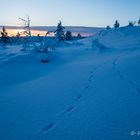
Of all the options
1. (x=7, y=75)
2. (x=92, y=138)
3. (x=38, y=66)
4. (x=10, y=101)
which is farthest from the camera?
(x=38, y=66)

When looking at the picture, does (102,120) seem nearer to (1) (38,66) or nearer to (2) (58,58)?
(1) (38,66)

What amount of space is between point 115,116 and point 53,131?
1.29 m

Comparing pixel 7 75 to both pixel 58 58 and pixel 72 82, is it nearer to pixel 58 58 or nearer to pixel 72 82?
pixel 72 82

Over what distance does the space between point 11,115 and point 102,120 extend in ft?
7.38

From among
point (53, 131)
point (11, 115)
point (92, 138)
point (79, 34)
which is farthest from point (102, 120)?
point (79, 34)

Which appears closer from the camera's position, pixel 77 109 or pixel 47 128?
pixel 47 128

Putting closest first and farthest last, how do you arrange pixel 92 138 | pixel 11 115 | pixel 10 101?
pixel 92 138 → pixel 11 115 → pixel 10 101

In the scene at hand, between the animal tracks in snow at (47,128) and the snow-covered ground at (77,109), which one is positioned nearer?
the snow-covered ground at (77,109)

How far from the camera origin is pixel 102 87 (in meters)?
6.70

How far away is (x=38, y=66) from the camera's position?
13047mm

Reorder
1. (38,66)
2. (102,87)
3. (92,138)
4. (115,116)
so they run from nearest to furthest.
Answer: (92,138), (115,116), (102,87), (38,66)

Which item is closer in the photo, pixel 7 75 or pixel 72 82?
pixel 72 82

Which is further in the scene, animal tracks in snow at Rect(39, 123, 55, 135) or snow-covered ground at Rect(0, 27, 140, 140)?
animal tracks in snow at Rect(39, 123, 55, 135)

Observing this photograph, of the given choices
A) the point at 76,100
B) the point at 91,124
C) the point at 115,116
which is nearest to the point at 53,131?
the point at 91,124
